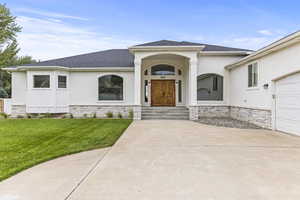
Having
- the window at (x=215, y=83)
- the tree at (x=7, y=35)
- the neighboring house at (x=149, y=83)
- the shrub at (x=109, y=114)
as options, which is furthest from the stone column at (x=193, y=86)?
the tree at (x=7, y=35)

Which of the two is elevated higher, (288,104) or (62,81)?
(62,81)

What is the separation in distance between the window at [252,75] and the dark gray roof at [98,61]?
7490 mm

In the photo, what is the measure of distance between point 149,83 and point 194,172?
11.2 metres

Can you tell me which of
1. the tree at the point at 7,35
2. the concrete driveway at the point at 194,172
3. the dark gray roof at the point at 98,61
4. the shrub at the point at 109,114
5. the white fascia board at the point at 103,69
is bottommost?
the concrete driveway at the point at 194,172

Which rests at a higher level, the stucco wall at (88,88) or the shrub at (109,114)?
the stucco wall at (88,88)

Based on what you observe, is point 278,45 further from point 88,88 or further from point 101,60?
point 101,60

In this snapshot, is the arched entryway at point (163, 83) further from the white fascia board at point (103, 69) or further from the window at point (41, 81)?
the window at point (41, 81)

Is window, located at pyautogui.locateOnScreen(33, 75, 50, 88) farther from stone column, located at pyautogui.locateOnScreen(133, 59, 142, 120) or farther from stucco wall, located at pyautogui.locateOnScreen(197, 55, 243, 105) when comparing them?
stucco wall, located at pyautogui.locateOnScreen(197, 55, 243, 105)

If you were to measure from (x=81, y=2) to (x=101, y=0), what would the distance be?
1.53 meters

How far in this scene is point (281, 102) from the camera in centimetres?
854

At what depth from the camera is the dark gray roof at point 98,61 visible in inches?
570

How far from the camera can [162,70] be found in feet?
48.5

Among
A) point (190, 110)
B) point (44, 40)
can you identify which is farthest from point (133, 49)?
point (44, 40)

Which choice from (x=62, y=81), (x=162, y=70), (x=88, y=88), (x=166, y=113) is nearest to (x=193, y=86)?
(x=166, y=113)
